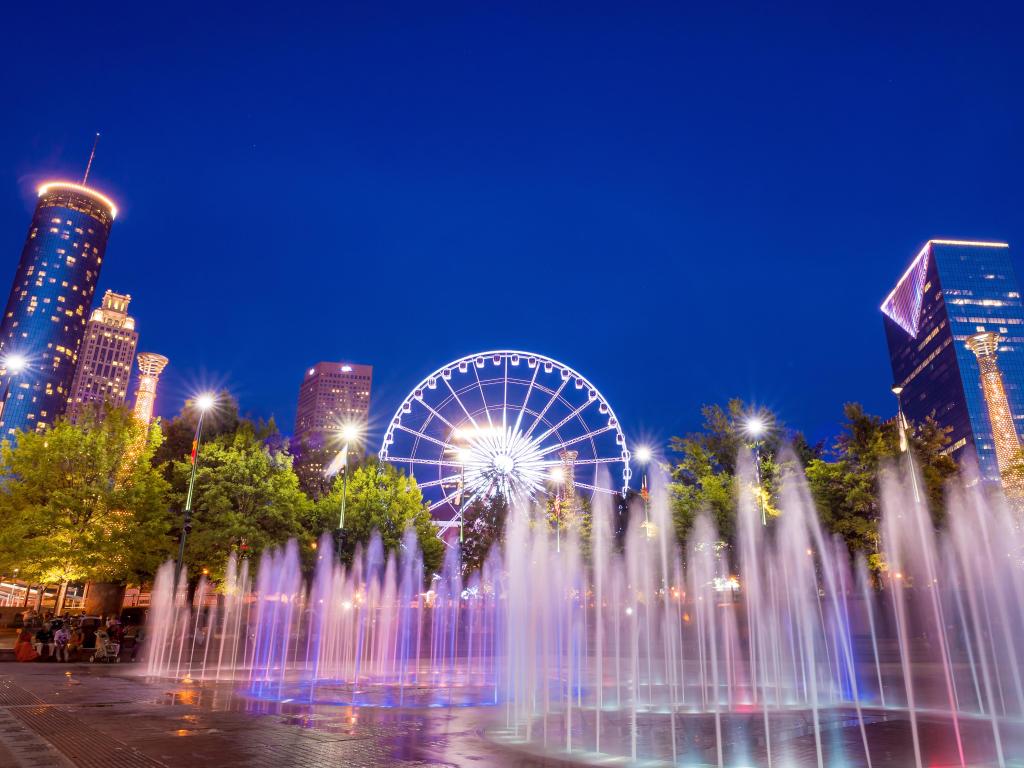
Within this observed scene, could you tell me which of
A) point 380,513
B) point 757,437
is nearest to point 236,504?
point 380,513

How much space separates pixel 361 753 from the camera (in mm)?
9664

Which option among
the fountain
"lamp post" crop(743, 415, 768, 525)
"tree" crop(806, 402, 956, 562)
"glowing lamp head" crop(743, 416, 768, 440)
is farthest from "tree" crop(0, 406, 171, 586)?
"tree" crop(806, 402, 956, 562)

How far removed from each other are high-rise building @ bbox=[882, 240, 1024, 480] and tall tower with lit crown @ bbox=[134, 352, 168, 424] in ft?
389

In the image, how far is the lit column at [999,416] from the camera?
39.0 m

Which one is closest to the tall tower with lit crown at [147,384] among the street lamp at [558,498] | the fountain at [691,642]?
the fountain at [691,642]

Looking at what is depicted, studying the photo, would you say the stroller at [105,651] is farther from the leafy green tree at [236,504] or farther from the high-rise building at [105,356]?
the high-rise building at [105,356]

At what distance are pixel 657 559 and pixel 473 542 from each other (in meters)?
13.2

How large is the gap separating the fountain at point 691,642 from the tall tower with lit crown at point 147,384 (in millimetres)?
12526

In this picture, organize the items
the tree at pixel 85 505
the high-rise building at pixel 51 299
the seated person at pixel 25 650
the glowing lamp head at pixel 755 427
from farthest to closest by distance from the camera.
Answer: the high-rise building at pixel 51 299 → the glowing lamp head at pixel 755 427 → the tree at pixel 85 505 → the seated person at pixel 25 650

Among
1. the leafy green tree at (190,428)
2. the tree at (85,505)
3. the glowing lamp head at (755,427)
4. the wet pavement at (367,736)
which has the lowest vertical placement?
the wet pavement at (367,736)

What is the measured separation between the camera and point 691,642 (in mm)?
35938

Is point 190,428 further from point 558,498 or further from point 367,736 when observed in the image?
point 367,736

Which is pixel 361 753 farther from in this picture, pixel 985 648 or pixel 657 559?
pixel 657 559

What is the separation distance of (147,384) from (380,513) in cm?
1895
